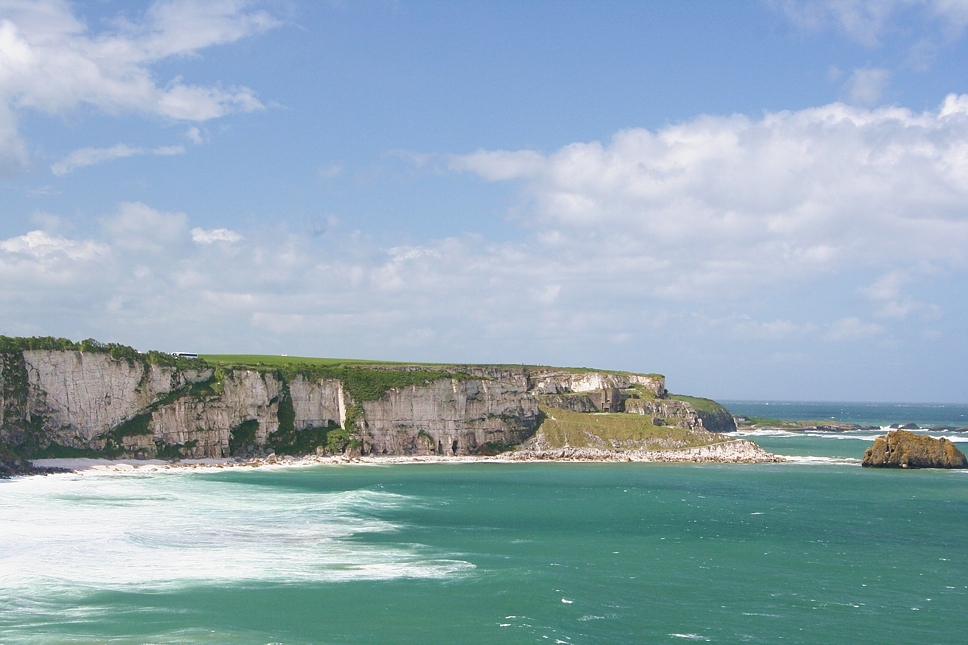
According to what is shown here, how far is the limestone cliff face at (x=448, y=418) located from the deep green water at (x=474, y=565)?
26894 mm

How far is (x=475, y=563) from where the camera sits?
113ft

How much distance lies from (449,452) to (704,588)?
58.3 m

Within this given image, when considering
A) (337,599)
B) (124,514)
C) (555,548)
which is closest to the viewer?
(337,599)

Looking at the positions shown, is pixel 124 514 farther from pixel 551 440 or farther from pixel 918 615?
pixel 551 440

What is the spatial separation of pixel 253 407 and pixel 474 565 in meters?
53.5

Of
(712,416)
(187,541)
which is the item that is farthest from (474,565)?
(712,416)

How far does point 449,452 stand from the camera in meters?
88.1

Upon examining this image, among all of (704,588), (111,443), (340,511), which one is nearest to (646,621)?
(704,588)

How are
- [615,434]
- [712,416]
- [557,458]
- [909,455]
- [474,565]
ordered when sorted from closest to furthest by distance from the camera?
[474,565] → [909,455] → [557,458] → [615,434] → [712,416]

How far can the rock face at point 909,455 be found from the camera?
80500 millimetres

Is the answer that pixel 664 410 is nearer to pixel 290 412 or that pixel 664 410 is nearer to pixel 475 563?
pixel 290 412

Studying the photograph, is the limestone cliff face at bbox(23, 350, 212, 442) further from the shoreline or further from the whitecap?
the whitecap

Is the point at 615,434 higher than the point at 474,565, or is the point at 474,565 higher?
the point at 615,434

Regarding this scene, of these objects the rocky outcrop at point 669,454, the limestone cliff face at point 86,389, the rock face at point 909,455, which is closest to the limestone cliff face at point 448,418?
the rocky outcrop at point 669,454
